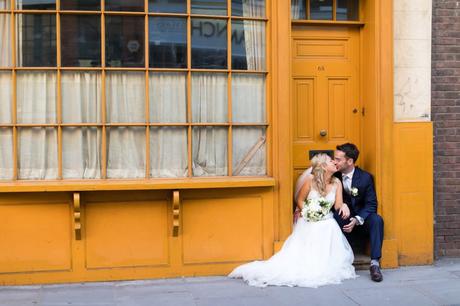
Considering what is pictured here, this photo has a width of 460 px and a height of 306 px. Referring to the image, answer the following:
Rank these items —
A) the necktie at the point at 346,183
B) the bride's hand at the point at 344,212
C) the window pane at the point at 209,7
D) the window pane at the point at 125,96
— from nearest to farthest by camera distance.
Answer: the window pane at the point at 125,96 → the window pane at the point at 209,7 → the bride's hand at the point at 344,212 → the necktie at the point at 346,183

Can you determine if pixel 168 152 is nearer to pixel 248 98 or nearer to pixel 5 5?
pixel 248 98

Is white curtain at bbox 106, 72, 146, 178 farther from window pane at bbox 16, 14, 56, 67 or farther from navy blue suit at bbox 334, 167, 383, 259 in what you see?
navy blue suit at bbox 334, 167, 383, 259

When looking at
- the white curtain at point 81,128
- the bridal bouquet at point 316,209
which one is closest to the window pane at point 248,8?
the white curtain at point 81,128

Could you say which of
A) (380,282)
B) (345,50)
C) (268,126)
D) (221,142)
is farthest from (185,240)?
(345,50)

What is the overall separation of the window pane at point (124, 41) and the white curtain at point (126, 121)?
0.13 meters

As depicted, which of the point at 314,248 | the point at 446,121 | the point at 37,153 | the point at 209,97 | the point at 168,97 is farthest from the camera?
the point at 446,121

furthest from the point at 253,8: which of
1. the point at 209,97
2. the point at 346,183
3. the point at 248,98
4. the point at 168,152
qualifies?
the point at 346,183

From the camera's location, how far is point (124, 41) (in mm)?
6148

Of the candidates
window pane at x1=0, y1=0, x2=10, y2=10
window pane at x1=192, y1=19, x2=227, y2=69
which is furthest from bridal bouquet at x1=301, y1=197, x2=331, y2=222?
window pane at x1=0, y1=0, x2=10, y2=10

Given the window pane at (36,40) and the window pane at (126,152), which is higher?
the window pane at (36,40)

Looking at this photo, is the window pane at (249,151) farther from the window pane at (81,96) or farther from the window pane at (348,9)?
the window pane at (348,9)

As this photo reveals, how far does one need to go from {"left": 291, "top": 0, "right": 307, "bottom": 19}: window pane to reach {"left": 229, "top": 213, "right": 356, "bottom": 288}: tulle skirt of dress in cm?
224

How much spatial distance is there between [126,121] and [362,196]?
2.68m

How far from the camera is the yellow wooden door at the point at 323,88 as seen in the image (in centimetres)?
677
